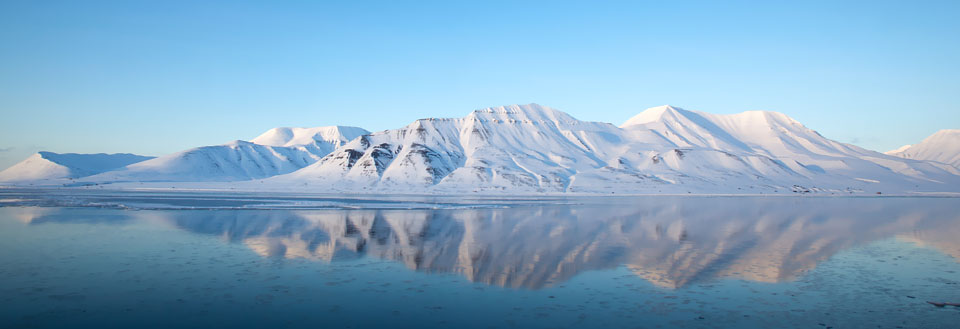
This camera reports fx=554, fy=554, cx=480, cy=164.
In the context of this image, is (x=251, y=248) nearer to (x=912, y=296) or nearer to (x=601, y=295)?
(x=601, y=295)

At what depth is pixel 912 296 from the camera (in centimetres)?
1812

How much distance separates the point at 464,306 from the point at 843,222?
48.6 meters

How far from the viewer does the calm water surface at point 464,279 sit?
49.0ft

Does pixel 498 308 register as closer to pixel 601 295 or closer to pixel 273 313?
pixel 601 295

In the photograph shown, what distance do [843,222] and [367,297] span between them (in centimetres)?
5007

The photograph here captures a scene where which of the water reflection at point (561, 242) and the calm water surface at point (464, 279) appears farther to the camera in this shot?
the water reflection at point (561, 242)

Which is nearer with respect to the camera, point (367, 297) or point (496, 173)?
point (367, 297)

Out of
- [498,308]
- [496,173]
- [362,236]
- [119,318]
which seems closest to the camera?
[119,318]

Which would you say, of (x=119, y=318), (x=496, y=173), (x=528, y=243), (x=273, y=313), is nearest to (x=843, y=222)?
(x=528, y=243)

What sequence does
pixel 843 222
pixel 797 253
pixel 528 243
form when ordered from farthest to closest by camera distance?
pixel 843 222, pixel 528 243, pixel 797 253

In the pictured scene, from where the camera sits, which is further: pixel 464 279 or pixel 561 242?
pixel 561 242

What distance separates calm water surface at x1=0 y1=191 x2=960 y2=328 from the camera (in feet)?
49.0

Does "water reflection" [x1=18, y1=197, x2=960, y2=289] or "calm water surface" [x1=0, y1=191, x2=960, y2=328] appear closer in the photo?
"calm water surface" [x1=0, y1=191, x2=960, y2=328]

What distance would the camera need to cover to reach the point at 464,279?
20547 millimetres
